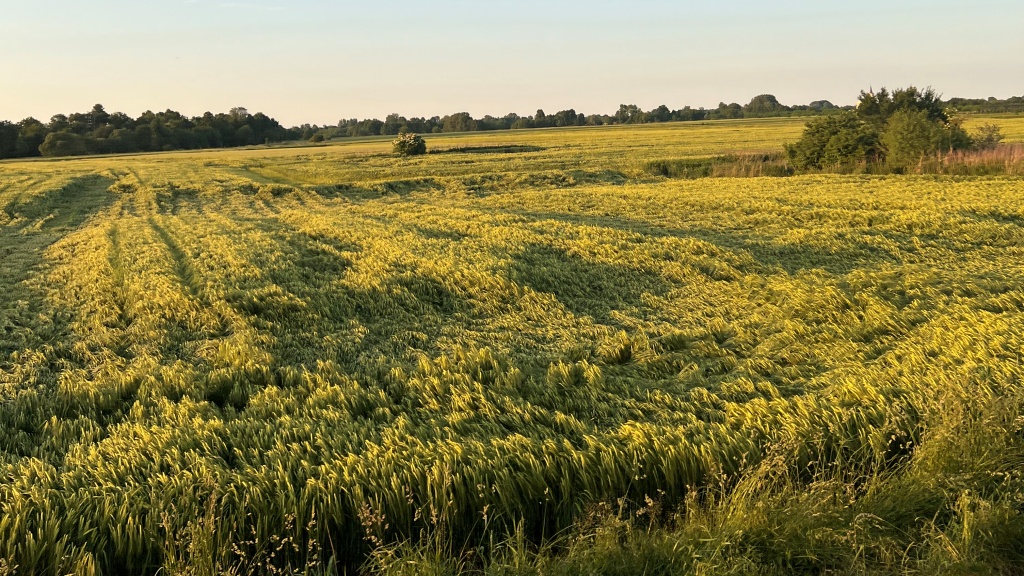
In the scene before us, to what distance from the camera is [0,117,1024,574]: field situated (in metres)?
3.10

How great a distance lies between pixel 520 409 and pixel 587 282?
5.51 metres

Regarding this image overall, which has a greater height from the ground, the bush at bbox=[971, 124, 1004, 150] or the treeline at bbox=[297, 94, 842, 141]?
the treeline at bbox=[297, 94, 842, 141]

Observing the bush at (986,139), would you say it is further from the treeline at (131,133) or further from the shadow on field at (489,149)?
the treeline at (131,133)

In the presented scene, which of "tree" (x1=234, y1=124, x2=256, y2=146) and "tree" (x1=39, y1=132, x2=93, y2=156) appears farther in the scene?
"tree" (x1=234, y1=124, x2=256, y2=146)

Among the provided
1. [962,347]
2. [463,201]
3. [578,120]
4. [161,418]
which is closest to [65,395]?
[161,418]

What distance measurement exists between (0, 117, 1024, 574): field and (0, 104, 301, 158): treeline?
327 ft

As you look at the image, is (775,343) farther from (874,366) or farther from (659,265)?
(659,265)

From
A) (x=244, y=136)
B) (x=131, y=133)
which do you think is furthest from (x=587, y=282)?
(x=244, y=136)

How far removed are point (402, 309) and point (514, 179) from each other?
2649cm

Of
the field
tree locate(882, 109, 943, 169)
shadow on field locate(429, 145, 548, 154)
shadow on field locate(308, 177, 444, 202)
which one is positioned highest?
shadow on field locate(429, 145, 548, 154)

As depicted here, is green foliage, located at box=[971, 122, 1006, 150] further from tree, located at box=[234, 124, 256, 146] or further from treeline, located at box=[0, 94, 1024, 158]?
tree, located at box=[234, 124, 256, 146]

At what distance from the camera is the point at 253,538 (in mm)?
3283

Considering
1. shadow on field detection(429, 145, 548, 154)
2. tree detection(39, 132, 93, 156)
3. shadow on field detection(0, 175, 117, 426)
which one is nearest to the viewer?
shadow on field detection(0, 175, 117, 426)

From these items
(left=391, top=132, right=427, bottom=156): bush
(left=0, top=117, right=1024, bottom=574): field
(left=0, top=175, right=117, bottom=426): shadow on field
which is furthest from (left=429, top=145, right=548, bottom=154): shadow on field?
(left=0, top=117, right=1024, bottom=574): field
